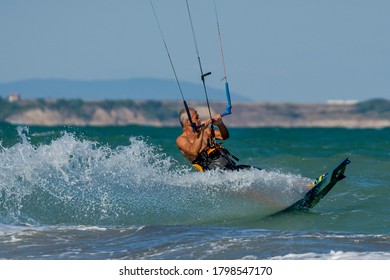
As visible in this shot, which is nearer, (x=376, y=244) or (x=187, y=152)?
(x=376, y=244)

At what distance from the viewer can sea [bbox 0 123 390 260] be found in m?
8.10

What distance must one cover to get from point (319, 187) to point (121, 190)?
2.67 m

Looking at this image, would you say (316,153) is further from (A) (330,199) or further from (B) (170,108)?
(B) (170,108)

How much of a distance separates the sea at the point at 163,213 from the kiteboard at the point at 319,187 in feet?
0.31

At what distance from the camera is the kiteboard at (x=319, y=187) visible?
10.9 m

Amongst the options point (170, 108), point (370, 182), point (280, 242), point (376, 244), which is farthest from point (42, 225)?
point (170, 108)

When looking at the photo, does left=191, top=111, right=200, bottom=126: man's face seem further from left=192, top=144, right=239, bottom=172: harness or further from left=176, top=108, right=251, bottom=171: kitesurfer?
left=192, top=144, right=239, bottom=172: harness

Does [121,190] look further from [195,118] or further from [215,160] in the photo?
[195,118]

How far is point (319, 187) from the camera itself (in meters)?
11.0

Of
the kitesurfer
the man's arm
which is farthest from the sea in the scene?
the man's arm

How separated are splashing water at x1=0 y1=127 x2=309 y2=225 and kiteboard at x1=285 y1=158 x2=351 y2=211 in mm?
100

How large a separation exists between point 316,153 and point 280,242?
16400mm

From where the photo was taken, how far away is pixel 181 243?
8375mm

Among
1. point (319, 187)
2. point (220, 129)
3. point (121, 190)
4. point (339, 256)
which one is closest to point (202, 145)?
point (220, 129)
